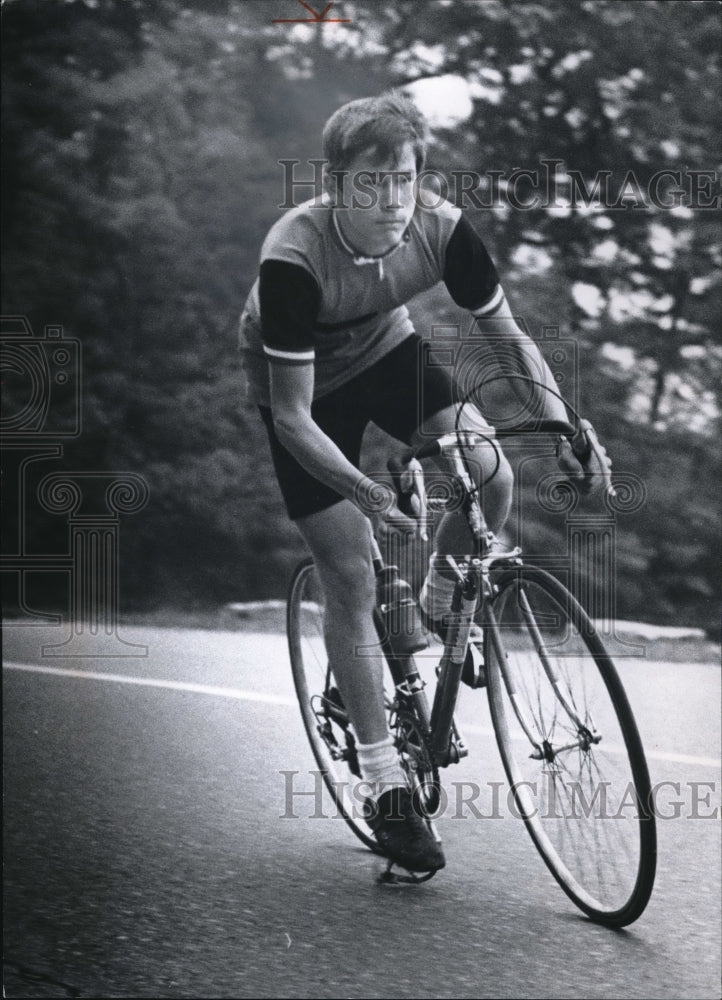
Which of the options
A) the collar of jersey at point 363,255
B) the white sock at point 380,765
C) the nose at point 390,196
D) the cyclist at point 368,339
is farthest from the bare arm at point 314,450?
the white sock at point 380,765

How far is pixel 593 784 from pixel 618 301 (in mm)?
933

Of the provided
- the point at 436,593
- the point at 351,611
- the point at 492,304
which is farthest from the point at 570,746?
the point at 492,304

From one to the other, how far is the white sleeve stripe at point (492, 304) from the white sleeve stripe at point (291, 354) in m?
0.33

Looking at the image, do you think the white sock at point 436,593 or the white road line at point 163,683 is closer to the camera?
the white sock at point 436,593

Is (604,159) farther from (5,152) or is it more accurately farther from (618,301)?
(5,152)

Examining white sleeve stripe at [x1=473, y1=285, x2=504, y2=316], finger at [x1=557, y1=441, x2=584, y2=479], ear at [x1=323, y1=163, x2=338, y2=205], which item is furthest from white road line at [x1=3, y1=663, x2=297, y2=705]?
ear at [x1=323, y1=163, x2=338, y2=205]

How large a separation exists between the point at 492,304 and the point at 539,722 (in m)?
0.80

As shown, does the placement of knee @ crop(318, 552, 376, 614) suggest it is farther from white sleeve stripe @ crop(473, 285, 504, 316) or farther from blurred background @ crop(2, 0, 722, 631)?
white sleeve stripe @ crop(473, 285, 504, 316)

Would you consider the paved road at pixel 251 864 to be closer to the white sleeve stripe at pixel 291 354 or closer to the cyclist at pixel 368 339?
the cyclist at pixel 368 339

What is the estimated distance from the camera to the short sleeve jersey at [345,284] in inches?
81.0

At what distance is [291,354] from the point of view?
2.10m

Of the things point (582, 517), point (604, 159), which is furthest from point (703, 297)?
point (582, 517)

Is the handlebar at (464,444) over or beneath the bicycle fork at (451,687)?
over

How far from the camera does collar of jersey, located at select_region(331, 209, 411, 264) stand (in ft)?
6.70
